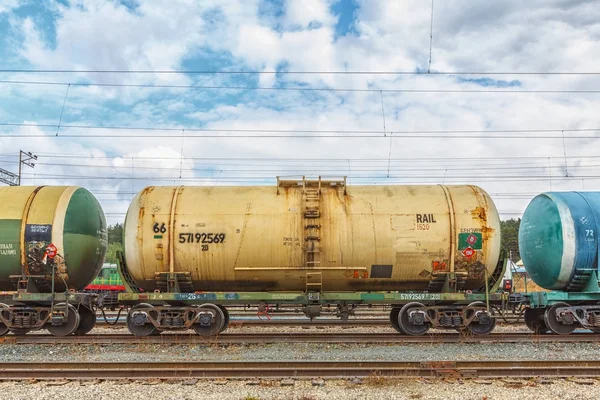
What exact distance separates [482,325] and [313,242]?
511 centimetres

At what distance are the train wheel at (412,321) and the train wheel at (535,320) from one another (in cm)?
370

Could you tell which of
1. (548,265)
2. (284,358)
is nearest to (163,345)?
(284,358)

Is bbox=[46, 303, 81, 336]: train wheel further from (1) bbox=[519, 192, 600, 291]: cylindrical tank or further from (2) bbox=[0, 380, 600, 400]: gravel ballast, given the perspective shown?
(1) bbox=[519, 192, 600, 291]: cylindrical tank

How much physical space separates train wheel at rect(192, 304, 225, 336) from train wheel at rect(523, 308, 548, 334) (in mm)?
8993

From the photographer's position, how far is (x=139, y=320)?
1273 cm

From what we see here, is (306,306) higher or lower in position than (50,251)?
lower

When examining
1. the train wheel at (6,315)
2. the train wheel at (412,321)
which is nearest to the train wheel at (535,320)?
the train wheel at (412,321)

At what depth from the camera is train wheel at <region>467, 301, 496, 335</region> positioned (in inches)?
Result: 508

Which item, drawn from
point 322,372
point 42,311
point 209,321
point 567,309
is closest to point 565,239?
point 567,309

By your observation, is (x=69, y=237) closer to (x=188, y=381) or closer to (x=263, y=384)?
(x=188, y=381)

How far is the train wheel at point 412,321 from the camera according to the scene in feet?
41.9

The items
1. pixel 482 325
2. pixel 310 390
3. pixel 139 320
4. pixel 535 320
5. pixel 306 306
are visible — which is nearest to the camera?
pixel 310 390

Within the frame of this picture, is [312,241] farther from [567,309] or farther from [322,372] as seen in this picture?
[567,309]

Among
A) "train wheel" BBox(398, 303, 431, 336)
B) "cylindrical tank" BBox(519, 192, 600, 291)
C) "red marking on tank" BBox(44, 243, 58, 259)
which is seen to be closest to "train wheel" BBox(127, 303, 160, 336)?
"red marking on tank" BBox(44, 243, 58, 259)
